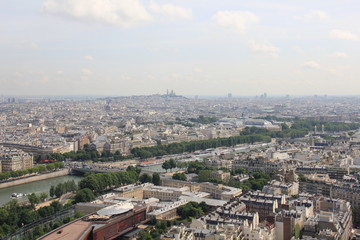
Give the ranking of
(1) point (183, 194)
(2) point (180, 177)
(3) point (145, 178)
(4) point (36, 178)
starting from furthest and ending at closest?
1. (4) point (36, 178)
2. (3) point (145, 178)
3. (2) point (180, 177)
4. (1) point (183, 194)

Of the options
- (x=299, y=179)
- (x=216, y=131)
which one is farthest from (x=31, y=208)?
(x=216, y=131)

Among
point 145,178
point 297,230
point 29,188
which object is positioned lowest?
point 29,188

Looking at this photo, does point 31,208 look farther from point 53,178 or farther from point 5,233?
point 53,178

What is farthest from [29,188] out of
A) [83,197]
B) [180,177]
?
[180,177]

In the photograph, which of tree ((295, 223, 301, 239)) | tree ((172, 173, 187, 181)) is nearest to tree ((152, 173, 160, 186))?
tree ((172, 173, 187, 181))

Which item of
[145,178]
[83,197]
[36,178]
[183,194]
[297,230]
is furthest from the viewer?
[36,178]

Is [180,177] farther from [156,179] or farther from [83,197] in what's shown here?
[83,197]

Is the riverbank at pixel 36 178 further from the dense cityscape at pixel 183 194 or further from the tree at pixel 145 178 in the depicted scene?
the tree at pixel 145 178

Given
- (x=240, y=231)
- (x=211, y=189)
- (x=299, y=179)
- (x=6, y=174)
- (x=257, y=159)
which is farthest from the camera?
(x=257, y=159)

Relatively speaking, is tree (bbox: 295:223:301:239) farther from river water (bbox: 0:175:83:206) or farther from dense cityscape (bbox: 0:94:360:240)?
river water (bbox: 0:175:83:206)

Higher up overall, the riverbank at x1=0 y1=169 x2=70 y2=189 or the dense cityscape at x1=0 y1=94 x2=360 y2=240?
the dense cityscape at x1=0 y1=94 x2=360 y2=240

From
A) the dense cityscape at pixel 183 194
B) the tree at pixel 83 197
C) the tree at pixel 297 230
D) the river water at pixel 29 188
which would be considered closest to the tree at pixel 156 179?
the dense cityscape at pixel 183 194
